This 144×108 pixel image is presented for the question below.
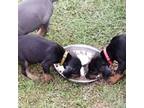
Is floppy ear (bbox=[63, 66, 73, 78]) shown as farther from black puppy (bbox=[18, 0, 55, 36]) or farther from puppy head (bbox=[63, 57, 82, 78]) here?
black puppy (bbox=[18, 0, 55, 36])

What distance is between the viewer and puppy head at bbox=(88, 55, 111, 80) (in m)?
3.70

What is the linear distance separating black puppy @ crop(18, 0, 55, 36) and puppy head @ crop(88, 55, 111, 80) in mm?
395

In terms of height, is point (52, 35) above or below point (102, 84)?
above

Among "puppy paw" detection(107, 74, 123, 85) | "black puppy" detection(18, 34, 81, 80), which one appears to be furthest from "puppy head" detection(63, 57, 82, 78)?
"puppy paw" detection(107, 74, 123, 85)

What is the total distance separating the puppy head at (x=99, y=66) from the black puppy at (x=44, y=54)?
0.09 metres

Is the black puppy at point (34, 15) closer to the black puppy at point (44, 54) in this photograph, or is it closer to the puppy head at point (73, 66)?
the black puppy at point (44, 54)

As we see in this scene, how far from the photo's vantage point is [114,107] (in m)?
3.67

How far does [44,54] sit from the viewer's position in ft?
12.1

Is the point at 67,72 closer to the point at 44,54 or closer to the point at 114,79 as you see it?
the point at 44,54

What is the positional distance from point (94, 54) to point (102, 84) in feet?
0.71
